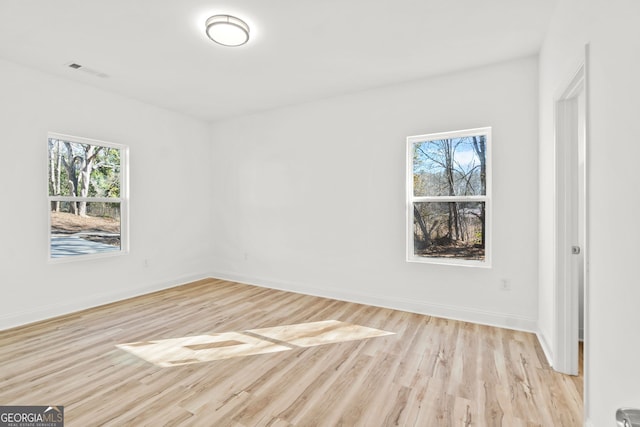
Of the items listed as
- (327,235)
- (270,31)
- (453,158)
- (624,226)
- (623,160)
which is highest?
(270,31)

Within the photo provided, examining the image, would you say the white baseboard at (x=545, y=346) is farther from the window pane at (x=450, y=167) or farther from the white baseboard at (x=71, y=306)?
the white baseboard at (x=71, y=306)

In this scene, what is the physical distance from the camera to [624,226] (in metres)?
1.24

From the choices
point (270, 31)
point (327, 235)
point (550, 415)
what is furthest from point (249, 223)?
point (550, 415)

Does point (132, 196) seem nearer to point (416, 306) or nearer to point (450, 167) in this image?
point (416, 306)

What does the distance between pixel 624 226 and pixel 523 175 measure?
2170 millimetres

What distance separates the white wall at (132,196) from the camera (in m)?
3.26

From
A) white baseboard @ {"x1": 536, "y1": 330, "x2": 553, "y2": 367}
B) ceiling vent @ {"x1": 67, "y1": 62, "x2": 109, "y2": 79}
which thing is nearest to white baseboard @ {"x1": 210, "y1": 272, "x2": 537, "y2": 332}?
white baseboard @ {"x1": 536, "y1": 330, "x2": 553, "y2": 367}

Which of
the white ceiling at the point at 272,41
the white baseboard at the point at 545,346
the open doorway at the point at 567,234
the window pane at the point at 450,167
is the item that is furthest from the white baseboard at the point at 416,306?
the white ceiling at the point at 272,41

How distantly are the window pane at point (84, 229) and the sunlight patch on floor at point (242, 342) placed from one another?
1.77 meters

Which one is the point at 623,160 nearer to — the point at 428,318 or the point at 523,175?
the point at 523,175

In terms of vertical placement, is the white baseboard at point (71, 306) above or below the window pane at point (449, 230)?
below

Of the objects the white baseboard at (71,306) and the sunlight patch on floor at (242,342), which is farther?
the white baseboard at (71,306)

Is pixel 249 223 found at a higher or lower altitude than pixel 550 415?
higher

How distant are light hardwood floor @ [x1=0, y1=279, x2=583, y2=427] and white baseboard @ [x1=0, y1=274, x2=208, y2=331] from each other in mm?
127
